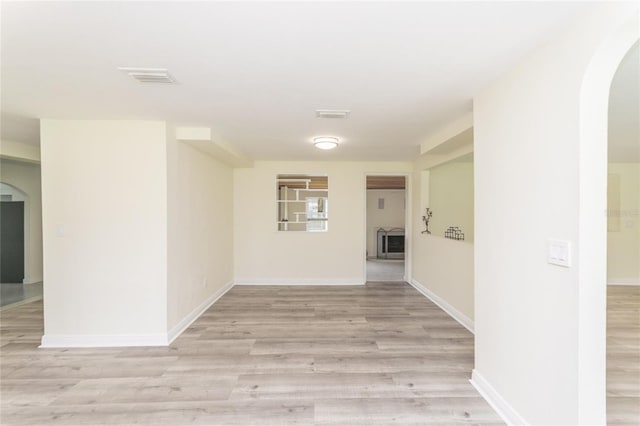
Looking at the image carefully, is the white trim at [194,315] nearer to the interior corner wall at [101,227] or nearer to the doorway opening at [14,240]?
the interior corner wall at [101,227]

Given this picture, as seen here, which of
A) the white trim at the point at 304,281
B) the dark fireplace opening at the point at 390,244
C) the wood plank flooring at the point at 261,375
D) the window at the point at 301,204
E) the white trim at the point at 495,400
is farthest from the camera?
the dark fireplace opening at the point at 390,244

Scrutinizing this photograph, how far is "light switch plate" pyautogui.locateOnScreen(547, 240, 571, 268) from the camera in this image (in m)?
1.43

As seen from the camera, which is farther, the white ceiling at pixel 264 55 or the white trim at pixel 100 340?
the white trim at pixel 100 340

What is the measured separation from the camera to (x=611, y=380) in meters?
2.31

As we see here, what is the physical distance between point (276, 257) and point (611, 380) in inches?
178

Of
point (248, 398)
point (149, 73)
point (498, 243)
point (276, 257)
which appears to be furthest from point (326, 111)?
point (276, 257)

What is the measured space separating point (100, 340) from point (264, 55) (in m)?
3.19

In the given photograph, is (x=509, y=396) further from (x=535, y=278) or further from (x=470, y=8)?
(x=470, y=8)

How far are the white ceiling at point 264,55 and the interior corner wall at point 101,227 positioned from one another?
0.91 feet

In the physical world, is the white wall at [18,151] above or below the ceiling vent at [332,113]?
below

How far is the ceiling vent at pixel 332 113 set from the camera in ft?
8.74

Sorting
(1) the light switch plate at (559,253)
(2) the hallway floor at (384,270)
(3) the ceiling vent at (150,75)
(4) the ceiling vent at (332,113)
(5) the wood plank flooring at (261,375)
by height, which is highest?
(3) the ceiling vent at (150,75)

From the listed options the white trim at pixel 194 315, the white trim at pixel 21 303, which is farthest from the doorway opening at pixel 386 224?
the white trim at pixel 21 303

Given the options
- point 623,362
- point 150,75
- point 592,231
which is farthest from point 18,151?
point 623,362
